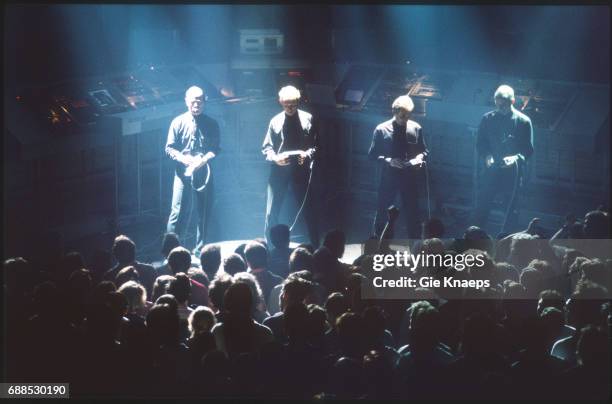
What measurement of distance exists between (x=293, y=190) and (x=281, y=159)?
341mm

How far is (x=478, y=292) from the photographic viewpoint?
211 inches

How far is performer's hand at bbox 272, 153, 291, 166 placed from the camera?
8.07m

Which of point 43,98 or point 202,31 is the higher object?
point 202,31

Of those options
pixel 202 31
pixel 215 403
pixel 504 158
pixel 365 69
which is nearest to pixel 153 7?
pixel 202 31

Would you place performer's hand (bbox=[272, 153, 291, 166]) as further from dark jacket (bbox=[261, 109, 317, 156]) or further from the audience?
the audience

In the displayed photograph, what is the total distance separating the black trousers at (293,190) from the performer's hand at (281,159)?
0.28 ft

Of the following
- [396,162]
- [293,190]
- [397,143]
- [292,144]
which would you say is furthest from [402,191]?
[292,144]

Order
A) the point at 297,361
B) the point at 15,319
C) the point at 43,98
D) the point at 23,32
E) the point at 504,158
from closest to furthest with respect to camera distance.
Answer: the point at 297,361 → the point at 15,319 → the point at 504,158 → the point at 43,98 → the point at 23,32

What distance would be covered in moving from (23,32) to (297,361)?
6.57 meters

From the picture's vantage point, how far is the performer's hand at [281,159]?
26.5 ft

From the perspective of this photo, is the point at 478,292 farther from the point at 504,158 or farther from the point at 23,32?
the point at 23,32

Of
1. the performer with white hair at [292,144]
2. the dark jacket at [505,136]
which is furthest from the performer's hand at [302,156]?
the dark jacket at [505,136]

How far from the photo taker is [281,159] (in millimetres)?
8078

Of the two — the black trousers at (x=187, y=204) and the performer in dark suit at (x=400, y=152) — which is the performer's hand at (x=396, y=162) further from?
the black trousers at (x=187, y=204)
